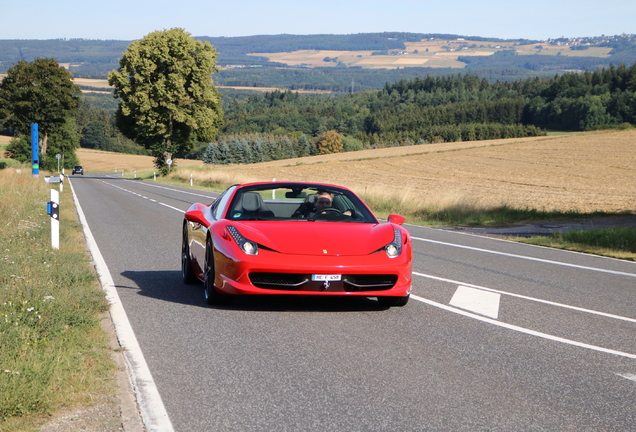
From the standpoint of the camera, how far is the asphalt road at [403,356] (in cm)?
441

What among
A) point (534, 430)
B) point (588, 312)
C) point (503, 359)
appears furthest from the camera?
point (588, 312)

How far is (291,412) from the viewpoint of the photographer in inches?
174

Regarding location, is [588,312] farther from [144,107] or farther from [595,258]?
[144,107]

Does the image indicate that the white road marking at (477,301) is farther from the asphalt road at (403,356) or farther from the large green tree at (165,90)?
the large green tree at (165,90)

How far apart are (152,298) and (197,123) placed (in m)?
59.5

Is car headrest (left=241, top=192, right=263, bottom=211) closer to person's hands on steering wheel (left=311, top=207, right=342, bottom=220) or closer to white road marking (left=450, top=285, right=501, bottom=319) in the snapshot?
person's hands on steering wheel (left=311, top=207, right=342, bottom=220)

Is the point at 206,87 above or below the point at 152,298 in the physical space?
above

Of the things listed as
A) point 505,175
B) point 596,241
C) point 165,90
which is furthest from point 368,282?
point 165,90

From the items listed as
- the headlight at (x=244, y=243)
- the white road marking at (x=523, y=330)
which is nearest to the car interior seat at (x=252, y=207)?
the headlight at (x=244, y=243)

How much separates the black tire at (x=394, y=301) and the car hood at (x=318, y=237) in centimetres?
61

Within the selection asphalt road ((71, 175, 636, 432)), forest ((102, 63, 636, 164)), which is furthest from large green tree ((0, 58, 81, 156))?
asphalt road ((71, 175, 636, 432))

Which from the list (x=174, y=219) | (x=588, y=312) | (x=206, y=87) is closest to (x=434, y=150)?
(x=206, y=87)

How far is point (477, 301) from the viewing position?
8516 mm

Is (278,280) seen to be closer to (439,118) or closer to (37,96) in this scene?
(37,96)
